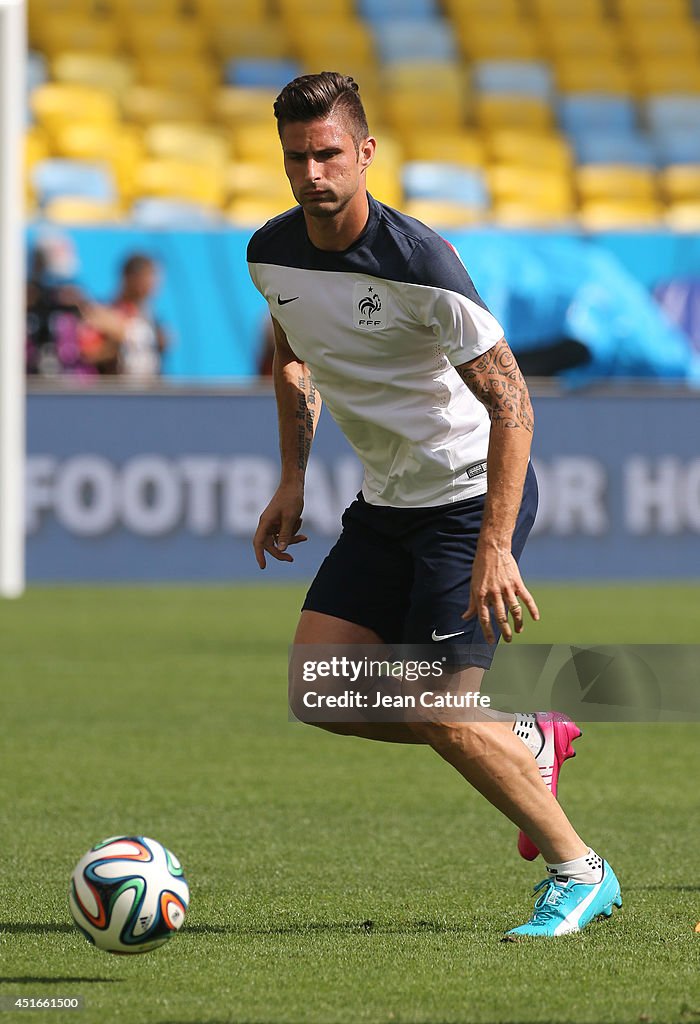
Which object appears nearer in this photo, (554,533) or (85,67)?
(554,533)

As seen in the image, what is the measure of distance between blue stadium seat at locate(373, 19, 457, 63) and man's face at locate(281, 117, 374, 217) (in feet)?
53.5

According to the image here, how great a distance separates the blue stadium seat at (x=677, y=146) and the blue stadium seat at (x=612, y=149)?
0.09 metres

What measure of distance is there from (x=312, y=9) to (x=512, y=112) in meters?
2.63

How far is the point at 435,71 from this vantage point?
64.2 feet

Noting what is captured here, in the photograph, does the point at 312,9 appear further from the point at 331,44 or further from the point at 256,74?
the point at 256,74

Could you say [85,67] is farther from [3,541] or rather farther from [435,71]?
[3,541]

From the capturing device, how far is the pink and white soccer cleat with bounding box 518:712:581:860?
→ 4684 millimetres

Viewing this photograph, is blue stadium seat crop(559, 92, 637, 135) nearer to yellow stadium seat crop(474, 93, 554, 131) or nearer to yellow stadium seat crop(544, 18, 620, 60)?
yellow stadium seat crop(474, 93, 554, 131)

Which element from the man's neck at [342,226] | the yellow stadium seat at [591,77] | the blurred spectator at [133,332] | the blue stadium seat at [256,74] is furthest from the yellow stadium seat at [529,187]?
the man's neck at [342,226]

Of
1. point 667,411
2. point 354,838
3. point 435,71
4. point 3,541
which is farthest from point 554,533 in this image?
point 354,838

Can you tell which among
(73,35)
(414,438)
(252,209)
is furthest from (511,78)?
(414,438)

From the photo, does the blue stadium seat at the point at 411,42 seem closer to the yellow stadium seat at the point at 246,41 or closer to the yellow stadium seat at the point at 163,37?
the yellow stadium seat at the point at 246,41

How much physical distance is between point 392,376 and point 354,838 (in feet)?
6.23

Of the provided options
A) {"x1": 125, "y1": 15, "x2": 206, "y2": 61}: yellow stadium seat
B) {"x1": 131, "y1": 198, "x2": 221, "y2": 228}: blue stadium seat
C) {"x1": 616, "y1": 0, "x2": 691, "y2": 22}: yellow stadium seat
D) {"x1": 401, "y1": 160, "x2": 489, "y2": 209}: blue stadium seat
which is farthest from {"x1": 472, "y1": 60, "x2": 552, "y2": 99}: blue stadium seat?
{"x1": 131, "y1": 198, "x2": 221, "y2": 228}: blue stadium seat
